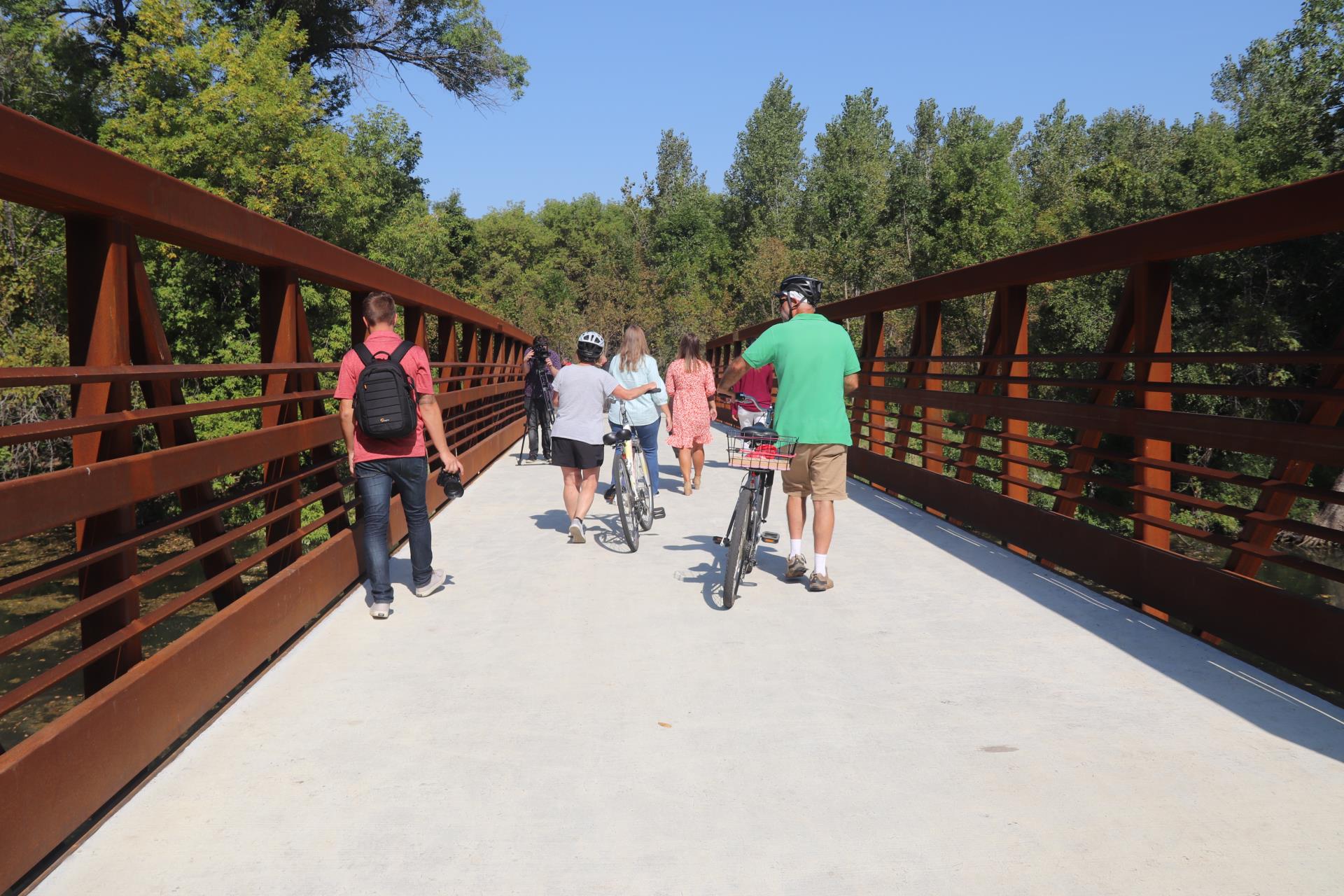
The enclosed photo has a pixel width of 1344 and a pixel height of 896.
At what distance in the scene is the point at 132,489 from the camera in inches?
151

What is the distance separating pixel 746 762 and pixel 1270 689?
7.88 feet

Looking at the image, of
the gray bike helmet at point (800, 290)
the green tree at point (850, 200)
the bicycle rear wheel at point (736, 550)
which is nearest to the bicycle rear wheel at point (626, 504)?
the bicycle rear wheel at point (736, 550)

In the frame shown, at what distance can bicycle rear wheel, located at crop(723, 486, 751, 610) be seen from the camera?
6.23 m

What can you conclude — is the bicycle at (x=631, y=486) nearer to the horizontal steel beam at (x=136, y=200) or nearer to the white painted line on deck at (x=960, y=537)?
the white painted line on deck at (x=960, y=537)

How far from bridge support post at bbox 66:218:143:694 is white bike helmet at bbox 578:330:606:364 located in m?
4.70

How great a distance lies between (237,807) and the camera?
353 cm

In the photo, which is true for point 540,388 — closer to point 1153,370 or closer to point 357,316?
point 357,316

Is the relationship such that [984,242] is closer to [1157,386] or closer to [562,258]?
[562,258]

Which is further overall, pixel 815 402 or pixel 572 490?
pixel 572 490

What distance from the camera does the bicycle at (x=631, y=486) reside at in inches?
322

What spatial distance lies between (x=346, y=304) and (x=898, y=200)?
44712mm

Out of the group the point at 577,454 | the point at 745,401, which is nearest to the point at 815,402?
the point at 745,401

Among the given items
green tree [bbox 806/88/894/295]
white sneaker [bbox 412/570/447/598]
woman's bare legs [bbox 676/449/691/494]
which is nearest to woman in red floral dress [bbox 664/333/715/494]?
woman's bare legs [bbox 676/449/691/494]

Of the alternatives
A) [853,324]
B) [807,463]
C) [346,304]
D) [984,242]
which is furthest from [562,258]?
[807,463]
